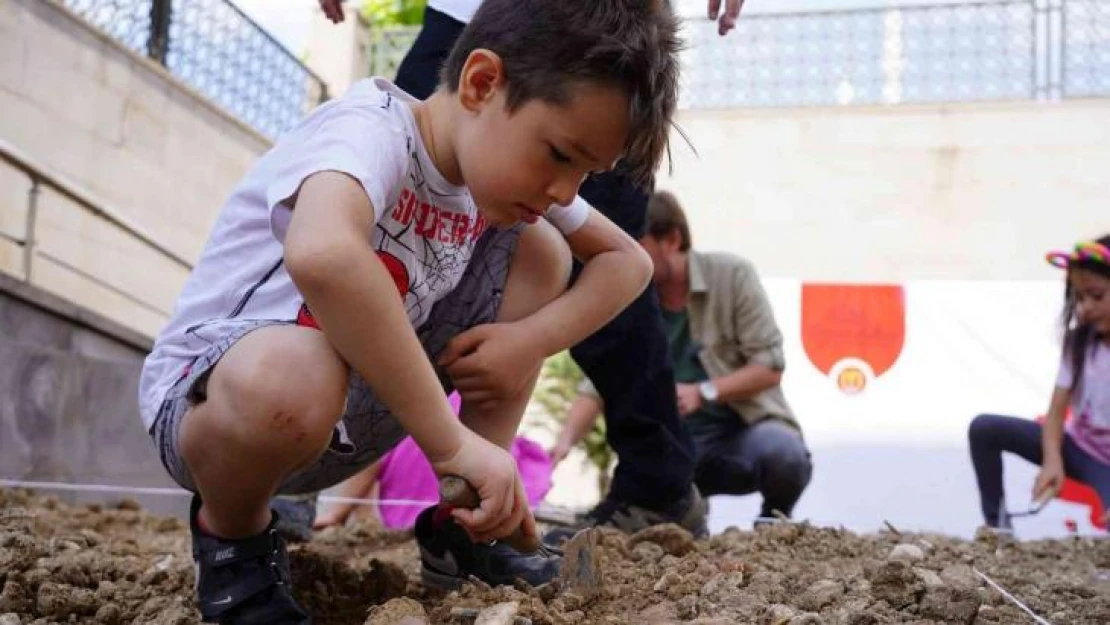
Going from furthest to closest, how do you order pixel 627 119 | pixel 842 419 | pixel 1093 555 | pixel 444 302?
1. pixel 842 419
2. pixel 1093 555
3. pixel 444 302
4. pixel 627 119

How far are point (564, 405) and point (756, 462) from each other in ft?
16.7

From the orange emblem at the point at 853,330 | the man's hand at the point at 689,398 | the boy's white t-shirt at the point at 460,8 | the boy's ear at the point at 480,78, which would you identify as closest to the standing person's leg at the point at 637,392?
the boy's white t-shirt at the point at 460,8

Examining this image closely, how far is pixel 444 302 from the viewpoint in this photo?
1709 millimetres

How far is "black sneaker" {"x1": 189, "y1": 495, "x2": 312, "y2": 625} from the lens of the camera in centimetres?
145

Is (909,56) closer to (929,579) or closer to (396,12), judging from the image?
(396,12)

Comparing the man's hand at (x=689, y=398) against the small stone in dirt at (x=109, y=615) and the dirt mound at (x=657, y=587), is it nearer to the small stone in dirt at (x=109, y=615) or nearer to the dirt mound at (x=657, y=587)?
the dirt mound at (x=657, y=587)

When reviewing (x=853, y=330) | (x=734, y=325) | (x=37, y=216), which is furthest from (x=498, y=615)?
(x=853, y=330)

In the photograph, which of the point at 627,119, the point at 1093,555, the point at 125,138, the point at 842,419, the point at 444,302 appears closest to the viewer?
the point at 627,119

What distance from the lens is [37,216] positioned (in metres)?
5.17

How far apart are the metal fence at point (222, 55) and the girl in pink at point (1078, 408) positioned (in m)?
4.46

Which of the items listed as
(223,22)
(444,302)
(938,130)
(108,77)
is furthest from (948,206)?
(444,302)

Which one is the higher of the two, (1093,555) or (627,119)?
(627,119)

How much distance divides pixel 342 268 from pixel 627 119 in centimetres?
39

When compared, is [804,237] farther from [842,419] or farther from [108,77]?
[108,77]
